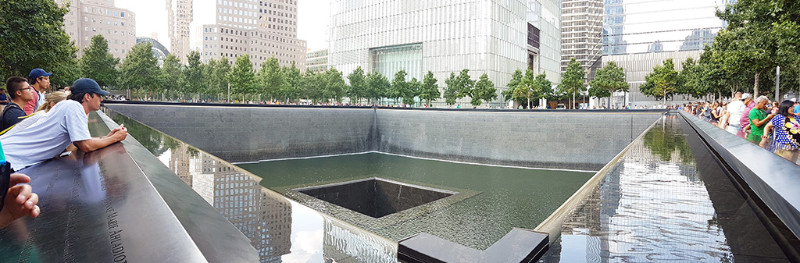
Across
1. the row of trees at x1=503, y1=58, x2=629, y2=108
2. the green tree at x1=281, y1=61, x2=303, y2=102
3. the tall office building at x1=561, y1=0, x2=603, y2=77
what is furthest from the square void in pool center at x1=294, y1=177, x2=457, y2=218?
the tall office building at x1=561, y1=0, x2=603, y2=77

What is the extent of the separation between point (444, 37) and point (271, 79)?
23.2m

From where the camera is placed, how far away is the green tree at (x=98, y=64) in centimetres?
4256

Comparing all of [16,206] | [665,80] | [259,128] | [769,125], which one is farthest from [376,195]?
[665,80]

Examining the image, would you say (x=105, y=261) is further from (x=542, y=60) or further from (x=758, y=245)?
(x=542, y=60)

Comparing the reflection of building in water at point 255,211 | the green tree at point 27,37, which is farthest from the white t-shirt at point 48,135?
the green tree at point 27,37

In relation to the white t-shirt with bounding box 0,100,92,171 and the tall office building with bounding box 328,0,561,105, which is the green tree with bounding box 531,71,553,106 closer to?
the tall office building with bounding box 328,0,561,105

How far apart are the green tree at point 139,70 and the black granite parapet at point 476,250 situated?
163ft

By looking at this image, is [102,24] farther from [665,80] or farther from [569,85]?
[665,80]

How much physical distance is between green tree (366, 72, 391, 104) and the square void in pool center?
41.2 m

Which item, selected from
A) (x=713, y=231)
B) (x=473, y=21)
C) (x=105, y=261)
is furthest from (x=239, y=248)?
(x=473, y=21)

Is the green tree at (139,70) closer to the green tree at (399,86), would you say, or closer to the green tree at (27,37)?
the green tree at (27,37)

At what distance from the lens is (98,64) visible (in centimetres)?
4306

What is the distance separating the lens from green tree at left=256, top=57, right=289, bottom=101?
53.2m

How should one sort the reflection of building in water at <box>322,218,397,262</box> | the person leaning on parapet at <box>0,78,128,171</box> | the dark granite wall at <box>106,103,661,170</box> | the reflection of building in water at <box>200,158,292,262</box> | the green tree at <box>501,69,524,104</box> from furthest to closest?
the green tree at <box>501,69,524,104</box>
the dark granite wall at <box>106,103,661,170</box>
the person leaning on parapet at <box>0,78,128,171</box>
the reflection of building in water at <box>200,158,292,262</box>
the reflection of building in water at <box>322,218,397,262</box>
